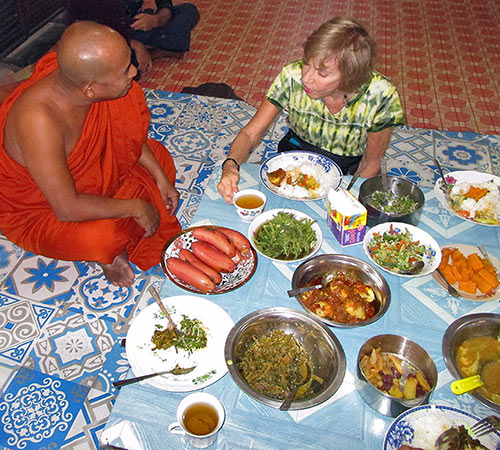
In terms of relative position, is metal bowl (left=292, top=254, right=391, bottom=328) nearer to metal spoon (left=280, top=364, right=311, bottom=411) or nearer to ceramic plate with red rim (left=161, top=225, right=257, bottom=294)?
ceramic plate with red rim (left=161, top=225, right=257, bottom=294)

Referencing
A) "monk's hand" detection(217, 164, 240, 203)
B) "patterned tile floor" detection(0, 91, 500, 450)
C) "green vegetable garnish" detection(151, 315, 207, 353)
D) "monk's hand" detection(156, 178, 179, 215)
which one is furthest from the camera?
"monk's hand" detection(156, 178, 179, 215)

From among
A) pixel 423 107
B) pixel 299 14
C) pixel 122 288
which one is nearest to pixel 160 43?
pixel 299 14

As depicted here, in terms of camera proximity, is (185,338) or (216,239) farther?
(216,239)

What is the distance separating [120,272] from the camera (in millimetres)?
2967

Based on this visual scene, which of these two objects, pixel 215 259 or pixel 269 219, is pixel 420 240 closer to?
pixel 269 219

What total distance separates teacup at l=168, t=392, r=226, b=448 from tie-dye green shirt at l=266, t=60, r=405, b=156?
1797 millimetres

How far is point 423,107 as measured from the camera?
492 centimetres

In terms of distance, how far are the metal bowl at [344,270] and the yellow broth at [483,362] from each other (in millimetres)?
323

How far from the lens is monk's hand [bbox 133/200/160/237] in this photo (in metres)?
→ 2.76

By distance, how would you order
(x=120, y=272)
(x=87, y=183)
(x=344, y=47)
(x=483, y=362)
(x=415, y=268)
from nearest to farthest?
(x=483, y=362) → (x=415, y=268) → (x=344, y=47) → (x=87, y=183) → (x=120, y=272)

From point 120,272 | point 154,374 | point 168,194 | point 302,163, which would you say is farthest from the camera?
point 168,194

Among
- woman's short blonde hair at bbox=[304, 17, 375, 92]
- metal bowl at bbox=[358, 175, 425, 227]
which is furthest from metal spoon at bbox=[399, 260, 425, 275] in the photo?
woman's short blonde hair at bbox=[304, 17, 375, 92]

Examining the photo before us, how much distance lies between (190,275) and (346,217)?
689 millimetres

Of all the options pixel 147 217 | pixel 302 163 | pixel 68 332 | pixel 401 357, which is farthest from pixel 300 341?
pixel 68 332
